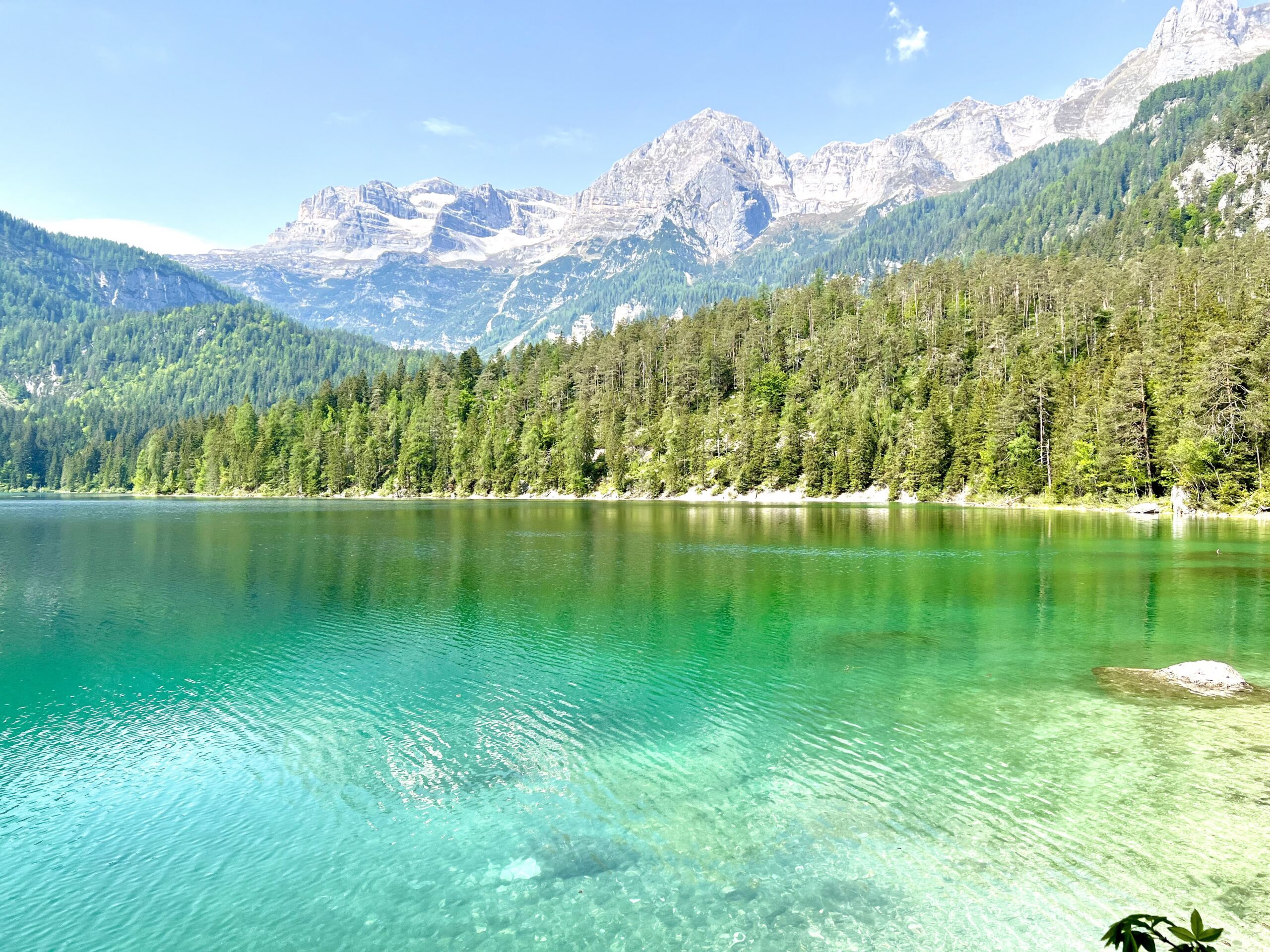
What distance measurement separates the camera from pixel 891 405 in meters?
149

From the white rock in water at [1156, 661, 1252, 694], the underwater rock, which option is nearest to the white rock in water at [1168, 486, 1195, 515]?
the underwater rock

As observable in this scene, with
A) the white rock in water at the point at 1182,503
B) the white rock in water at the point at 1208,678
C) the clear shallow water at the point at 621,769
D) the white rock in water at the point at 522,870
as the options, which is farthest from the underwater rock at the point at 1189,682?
the white rock in water at the point at 1182,503

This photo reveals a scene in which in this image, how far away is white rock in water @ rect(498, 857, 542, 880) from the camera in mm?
12742

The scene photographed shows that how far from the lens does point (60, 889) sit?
12.6 m

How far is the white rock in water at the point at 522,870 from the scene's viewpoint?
12.7 m

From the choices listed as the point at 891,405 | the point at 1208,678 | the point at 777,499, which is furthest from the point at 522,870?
the point at 891,405

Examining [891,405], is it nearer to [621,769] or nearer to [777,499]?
[777,499]

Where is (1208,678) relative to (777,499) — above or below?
below

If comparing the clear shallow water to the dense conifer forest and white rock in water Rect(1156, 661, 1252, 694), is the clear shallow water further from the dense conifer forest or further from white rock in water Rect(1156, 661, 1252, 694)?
the dense conifer forest

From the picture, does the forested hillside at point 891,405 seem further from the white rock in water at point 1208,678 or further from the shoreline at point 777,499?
the white rock in water at point 1208,678

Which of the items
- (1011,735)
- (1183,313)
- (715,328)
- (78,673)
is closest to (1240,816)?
(1011,735)

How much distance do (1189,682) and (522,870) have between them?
23.2 m

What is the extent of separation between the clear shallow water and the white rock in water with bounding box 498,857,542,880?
0.07 meters

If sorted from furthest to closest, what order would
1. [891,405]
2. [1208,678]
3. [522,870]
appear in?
[891,405] < [1208,678] < [522,870]
